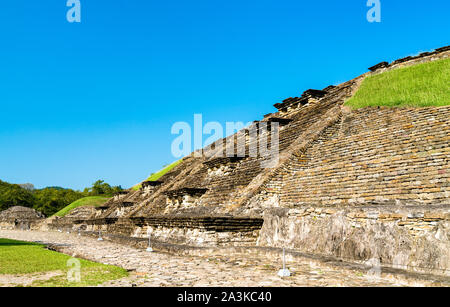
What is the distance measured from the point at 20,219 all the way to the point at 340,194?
119 feet

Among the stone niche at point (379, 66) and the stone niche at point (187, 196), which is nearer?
the stone niche at point (187, 196)

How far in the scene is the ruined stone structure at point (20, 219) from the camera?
3431 centimetres

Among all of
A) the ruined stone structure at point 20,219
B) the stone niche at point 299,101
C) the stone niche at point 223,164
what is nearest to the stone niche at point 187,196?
the stone niche at point 223,164

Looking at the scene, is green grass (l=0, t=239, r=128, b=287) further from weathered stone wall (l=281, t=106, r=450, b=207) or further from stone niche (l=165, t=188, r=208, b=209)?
stone niche (l=165, t=188, r=208, b=209)

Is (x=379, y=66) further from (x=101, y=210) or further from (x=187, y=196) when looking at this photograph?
(x=101, y=210)

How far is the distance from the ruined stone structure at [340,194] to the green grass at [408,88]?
0.50 metres

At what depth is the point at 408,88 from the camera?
12.3 metres

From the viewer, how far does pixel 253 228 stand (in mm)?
9375

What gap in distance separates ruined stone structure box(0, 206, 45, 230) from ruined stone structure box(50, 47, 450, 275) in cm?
2408

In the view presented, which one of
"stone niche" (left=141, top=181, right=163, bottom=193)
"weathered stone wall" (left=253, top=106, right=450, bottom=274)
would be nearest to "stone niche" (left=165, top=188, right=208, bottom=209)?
"weathered stone wall" (left=253, top=106, right=450, bottom=274)

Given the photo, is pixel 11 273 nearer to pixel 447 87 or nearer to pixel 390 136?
pixel 390 136

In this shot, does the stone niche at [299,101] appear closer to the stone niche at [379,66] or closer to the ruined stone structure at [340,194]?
the ruined stone structure at [340,194]

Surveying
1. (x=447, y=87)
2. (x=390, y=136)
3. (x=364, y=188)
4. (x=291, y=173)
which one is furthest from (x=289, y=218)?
(x=447, y=87)

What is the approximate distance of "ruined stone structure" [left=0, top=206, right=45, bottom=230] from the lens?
34.3 metres
